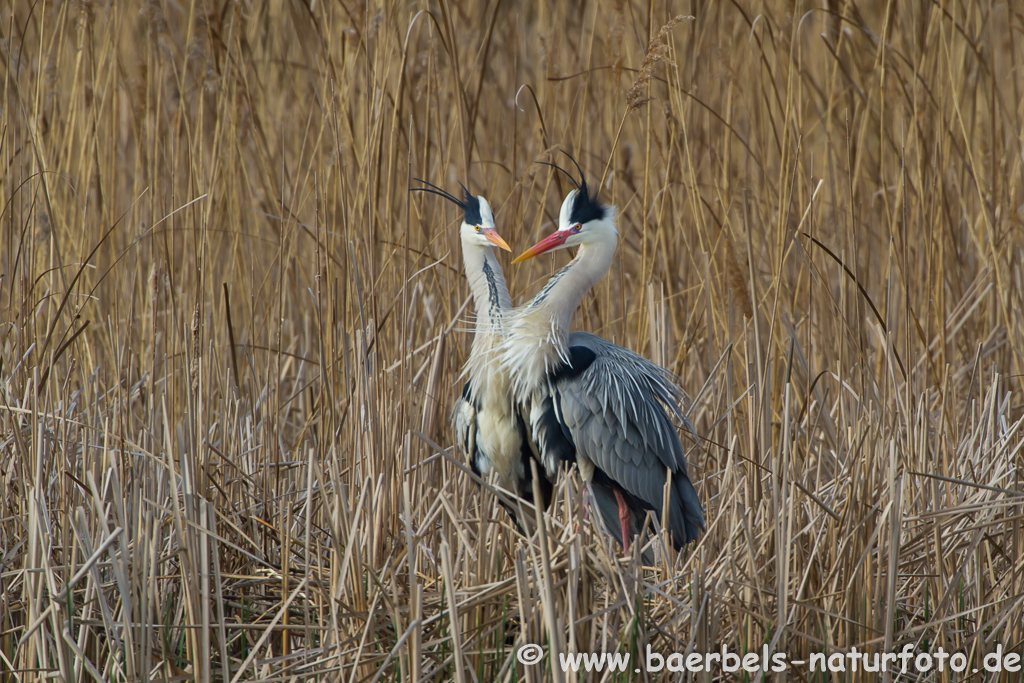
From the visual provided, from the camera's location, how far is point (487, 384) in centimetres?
238

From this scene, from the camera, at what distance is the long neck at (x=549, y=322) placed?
2.34 metres

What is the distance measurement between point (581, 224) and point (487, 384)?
1.54 ft

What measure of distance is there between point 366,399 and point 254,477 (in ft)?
1.97

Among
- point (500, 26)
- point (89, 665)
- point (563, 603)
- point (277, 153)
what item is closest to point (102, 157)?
point (277, 153)

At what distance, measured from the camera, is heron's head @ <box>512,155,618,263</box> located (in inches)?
92.3

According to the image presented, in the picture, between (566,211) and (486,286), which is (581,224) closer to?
(566,211)

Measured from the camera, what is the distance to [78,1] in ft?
7.04

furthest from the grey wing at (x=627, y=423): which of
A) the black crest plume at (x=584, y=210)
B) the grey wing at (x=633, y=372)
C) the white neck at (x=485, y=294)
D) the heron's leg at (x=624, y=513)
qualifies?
the black crest plume at (x=584, y=210)
